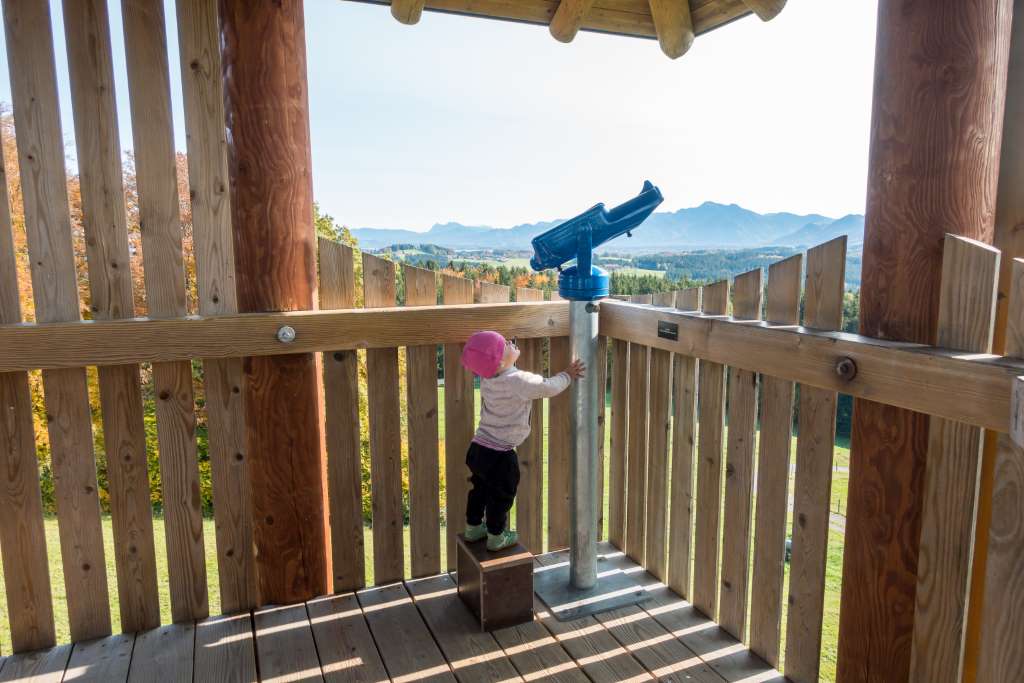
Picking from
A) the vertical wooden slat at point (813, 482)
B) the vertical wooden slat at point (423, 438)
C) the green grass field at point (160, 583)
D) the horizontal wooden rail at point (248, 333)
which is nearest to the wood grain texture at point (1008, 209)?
the vertical wooden slat at point (813, 482)

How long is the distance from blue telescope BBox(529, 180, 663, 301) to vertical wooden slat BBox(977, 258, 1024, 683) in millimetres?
1211

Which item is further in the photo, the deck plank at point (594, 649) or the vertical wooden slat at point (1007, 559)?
the deck plank at point (594, 649)

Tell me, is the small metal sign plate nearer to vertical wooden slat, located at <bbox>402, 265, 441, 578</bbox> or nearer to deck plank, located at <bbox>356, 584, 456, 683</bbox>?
vertical wooden slat, located at <bbox>402, 265, 441, 578</bbox>

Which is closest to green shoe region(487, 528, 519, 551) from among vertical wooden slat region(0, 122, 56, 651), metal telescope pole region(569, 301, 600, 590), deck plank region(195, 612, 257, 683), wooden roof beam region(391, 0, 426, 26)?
metal telescope pole region(569, 301, 600, 590)

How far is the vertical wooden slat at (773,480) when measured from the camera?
2.09m

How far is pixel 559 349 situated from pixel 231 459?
4.64 feet

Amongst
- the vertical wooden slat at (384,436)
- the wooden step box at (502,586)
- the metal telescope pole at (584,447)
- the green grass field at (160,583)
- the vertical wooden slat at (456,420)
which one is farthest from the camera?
the green grass field at (160,583)

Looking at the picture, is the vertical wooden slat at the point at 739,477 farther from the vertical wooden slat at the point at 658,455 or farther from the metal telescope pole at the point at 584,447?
the metal telescope pole at the point at 584,447

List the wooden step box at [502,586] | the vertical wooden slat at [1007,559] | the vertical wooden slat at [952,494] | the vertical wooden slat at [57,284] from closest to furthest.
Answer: the vertical wooden slat at [1007,559] → the vertical wooden slat at [952,494] → the vertical wooden slat at [57,284] → the wooden step box at [502,586]

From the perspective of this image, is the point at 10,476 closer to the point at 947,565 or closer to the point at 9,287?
the point at 9,287

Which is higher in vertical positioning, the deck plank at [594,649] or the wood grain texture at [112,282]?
the wood grain texture at [112,282]

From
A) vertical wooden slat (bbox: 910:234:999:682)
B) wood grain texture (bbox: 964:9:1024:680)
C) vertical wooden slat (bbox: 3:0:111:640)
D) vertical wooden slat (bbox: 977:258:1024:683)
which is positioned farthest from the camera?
vertical wooden slat (bbox: 3:0:111:640)

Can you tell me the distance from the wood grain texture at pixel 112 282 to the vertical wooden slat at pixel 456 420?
997mm

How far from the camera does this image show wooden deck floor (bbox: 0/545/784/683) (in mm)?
2244
